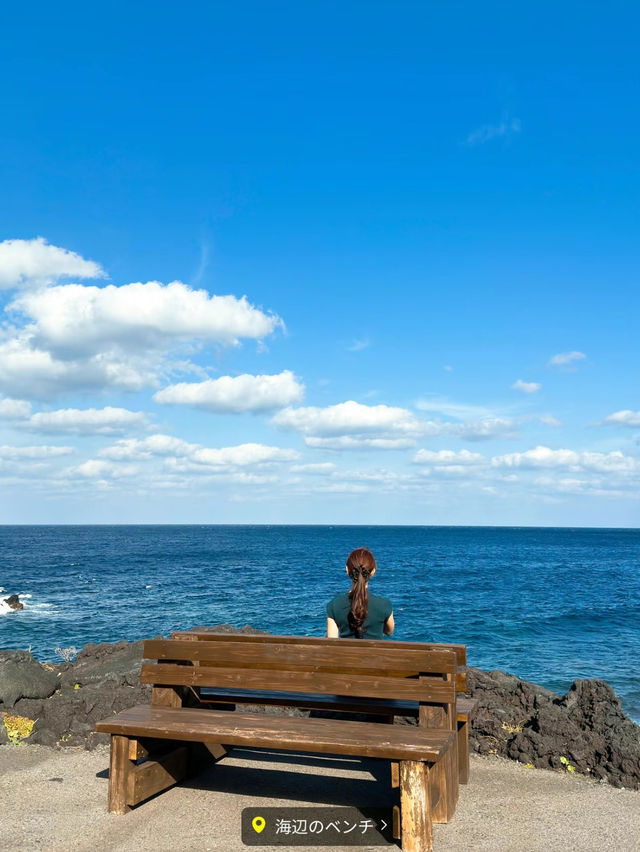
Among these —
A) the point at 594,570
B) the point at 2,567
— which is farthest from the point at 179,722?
the point at 2,567

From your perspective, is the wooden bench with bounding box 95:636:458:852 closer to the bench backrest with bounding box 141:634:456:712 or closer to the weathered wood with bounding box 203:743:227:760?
the bench backrest with bounding box 141:634:456:712

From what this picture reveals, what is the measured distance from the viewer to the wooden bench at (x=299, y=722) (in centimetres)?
479

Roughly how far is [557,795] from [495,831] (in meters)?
1.16

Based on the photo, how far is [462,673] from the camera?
584cm

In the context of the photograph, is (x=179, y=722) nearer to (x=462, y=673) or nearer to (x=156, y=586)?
(x=462, y=673)

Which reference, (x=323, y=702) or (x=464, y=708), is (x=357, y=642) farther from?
(x=464, y=708)

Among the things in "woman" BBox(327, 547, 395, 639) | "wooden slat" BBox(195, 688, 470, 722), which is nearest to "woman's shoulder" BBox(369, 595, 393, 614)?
"woman" BBox(327, 547, 395, 639)

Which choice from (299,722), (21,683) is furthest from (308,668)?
(21,683)

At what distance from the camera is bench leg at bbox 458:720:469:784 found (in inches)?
244

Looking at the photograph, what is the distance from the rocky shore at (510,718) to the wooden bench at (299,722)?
6.00 ft

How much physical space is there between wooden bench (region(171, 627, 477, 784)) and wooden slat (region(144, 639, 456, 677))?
95mm

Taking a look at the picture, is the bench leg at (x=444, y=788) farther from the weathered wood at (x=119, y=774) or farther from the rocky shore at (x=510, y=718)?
the weathered wood at (x=119, y=774)

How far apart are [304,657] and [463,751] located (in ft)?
6.28

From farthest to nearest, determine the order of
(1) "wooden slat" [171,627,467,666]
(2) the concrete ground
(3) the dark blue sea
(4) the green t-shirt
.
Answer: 1. (3) the dark blue sea
2. (4) the green t-shirt
3. (1) "wooden slat" [171,627,467,666]
4. (2) the concrete ground
